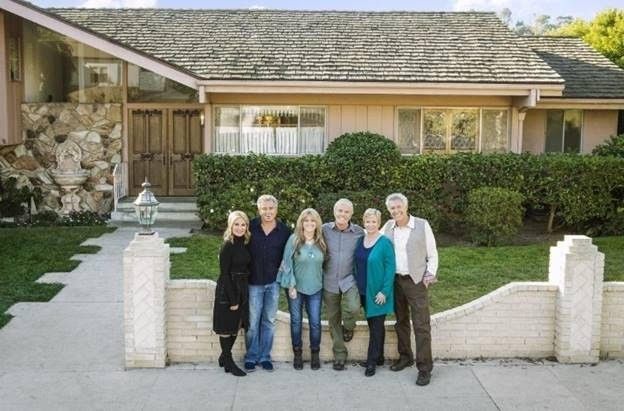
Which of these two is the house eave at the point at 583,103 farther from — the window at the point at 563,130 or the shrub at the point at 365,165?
the shrub at the point at 365,165

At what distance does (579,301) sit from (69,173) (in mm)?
12915

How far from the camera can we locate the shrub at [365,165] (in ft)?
50.5

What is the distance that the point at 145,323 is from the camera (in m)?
7.16

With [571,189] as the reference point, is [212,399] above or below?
below

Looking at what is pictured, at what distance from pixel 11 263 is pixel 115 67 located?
24.1 ft

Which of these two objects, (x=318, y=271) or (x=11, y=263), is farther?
(x=11, y=263)

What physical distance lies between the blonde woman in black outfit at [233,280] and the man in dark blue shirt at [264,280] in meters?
0.10

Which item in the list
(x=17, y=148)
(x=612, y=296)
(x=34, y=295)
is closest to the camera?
(x=612, y=296)

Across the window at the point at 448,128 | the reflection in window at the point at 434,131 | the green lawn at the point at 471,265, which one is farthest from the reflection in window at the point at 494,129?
the green lawn at the point at 471,265

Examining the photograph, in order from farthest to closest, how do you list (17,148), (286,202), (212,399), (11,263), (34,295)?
1. (17,148)
2. (286,202)
3. (11,263)
4. (34,295)
5. (212,399)

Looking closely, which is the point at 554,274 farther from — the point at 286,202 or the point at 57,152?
the point at 57,152

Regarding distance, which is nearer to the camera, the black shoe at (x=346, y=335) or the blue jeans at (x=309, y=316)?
the blue jeans at (x=309, y=316)

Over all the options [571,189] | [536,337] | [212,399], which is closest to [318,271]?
[212,399]

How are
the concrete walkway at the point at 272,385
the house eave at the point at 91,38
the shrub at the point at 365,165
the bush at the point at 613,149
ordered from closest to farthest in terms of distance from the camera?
the concrete walkway at the point at 272,385
the shrub at the point at 365,165
the house eave at the point at 91,38
the bush at the point at 613,149
